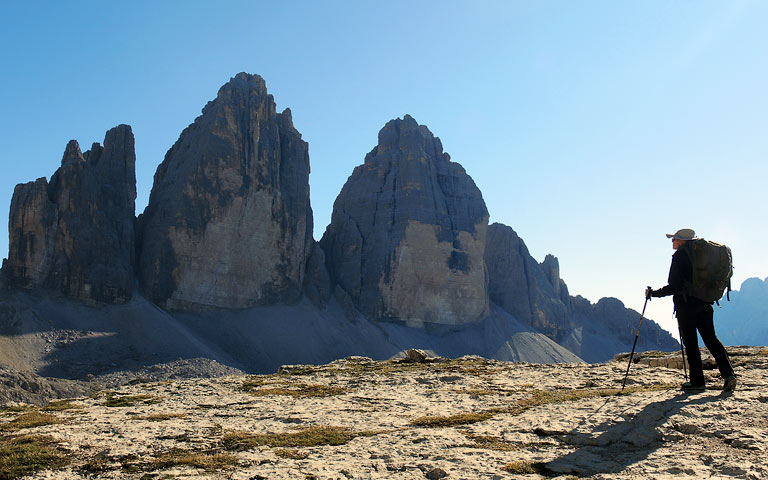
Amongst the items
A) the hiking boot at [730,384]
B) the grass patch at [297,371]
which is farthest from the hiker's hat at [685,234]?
the grass patch at [297,371]

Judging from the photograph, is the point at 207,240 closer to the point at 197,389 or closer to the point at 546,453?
the point at 197,389

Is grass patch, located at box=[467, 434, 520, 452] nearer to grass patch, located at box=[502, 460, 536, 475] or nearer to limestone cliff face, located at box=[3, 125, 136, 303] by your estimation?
grass patch, located at box=[502, 460, 536, 475]

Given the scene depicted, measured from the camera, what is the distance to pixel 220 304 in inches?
3873

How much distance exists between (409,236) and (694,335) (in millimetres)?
113909

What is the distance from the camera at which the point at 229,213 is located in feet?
334

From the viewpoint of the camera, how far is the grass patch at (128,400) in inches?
640

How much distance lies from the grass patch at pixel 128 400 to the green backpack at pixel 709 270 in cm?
1361

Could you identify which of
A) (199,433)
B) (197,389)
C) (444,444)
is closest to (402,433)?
(444,444)

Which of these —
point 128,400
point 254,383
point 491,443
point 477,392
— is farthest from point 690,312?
point 128,400

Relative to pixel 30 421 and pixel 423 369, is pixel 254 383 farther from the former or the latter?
pixel 30 421

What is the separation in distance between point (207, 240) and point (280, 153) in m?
23.8

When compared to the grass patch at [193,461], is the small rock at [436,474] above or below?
above

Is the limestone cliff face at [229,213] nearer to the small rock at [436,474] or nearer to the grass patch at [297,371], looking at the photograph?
the grass patch at [297,371]

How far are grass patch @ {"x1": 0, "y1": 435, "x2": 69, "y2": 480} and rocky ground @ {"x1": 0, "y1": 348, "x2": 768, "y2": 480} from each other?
0.04 meters
